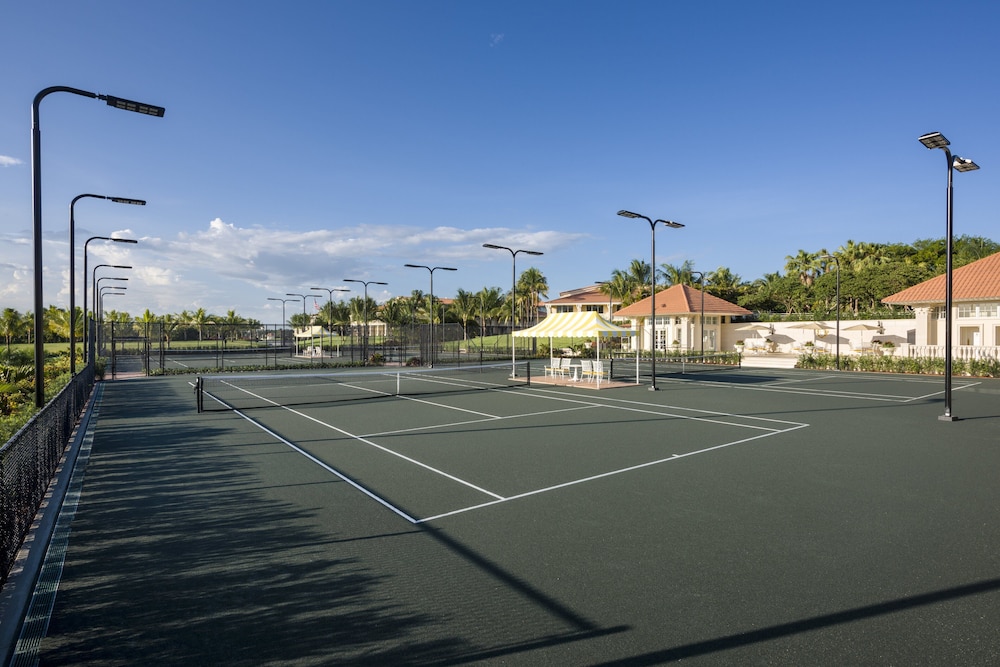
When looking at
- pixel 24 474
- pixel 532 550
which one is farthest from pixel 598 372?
pixel 24 474

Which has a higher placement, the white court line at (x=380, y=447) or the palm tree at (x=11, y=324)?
the palm tree at (x=11, y=324)

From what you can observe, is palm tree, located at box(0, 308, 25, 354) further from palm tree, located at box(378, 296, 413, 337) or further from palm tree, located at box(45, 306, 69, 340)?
palm tree, located at box(378, 296, 413, 337)

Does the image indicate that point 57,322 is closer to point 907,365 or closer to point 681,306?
point 681,306

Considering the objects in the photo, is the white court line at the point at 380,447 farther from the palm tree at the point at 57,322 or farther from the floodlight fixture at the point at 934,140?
the palm tree at the point at 57,322

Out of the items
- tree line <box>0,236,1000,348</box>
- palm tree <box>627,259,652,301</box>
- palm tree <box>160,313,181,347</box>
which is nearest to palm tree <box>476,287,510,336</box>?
tree line <box>0,236,1000,348</box>

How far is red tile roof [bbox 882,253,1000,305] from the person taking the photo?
34.1m

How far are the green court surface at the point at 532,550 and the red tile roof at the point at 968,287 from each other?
28.3 m

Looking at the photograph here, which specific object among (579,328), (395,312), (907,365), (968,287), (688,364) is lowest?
(688,364)

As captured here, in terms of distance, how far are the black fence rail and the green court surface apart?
54cm

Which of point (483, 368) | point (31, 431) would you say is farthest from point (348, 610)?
point (483, 368)

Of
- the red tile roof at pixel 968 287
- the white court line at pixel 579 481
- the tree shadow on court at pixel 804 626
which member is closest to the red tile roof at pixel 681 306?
the red tile roof at pixel 968 287

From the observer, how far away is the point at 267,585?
5.32m

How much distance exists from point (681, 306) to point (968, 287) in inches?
814

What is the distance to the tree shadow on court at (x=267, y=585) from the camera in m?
4.27
